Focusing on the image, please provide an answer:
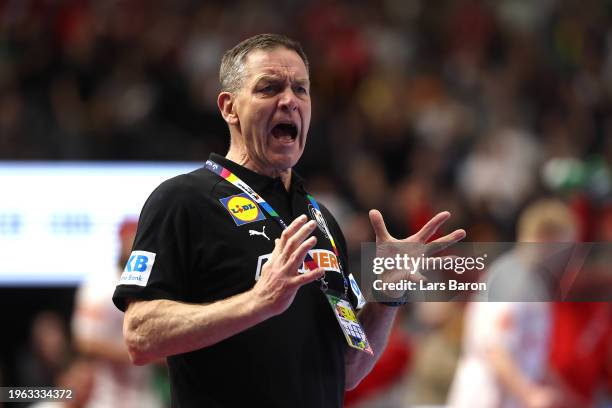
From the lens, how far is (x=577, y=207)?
26.2ft

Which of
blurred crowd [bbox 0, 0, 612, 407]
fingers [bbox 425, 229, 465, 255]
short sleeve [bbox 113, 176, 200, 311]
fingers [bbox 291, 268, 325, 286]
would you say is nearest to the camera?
fingers [bbox 291, 268, 325, 286]

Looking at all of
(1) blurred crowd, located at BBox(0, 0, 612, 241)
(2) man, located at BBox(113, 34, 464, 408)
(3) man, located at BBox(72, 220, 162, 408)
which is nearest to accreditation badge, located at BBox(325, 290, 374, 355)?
(2) man, located at BBox(113, 34, 464, 408)

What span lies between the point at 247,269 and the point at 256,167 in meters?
0.47

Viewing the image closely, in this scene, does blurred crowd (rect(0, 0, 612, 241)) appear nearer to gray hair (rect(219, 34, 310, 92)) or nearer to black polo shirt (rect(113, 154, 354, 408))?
gray hair (rect(219, 34, 310, 92))

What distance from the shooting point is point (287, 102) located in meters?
3.50

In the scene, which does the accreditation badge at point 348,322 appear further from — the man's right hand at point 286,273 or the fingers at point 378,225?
the man's right hand at point 286,273

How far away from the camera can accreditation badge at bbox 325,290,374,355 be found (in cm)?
337

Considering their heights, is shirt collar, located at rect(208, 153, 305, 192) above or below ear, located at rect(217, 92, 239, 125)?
below

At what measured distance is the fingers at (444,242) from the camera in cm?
349

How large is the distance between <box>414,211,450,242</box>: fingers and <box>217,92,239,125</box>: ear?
A: 748mm

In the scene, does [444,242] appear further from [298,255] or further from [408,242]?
[298,255]

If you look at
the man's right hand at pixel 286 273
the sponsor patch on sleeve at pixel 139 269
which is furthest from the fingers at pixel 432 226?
the sponsor patch on sleeve at pixel 139 269

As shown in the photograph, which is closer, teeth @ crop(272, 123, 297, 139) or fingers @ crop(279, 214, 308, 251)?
fingers @ crop(279, 214, 308, 251)

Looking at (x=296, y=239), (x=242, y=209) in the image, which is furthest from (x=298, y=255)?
(x=242, y=209)
